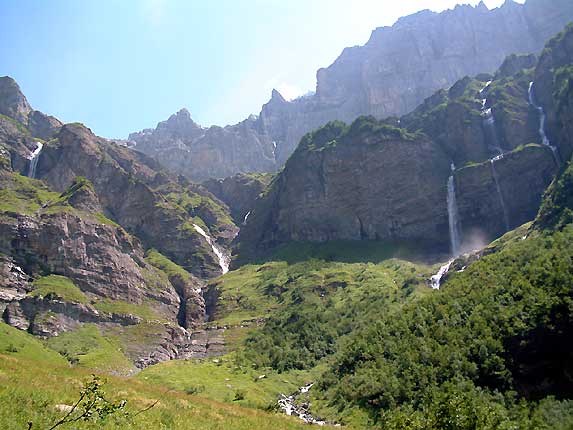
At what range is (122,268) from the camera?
151 meters

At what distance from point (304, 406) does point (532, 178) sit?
129945mm

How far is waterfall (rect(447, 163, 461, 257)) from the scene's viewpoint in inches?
6629

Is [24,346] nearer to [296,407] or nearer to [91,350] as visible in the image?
[91,350]

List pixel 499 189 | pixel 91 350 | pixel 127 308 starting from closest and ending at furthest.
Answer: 1. pixel 91 350
2. pixel 127 308
3. pixel 499 189

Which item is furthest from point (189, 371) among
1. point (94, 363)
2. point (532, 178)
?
point (532, 178)

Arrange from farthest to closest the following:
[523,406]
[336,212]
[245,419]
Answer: [336,212] → [523,406] → [245,419]

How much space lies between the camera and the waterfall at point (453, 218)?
6629 inches

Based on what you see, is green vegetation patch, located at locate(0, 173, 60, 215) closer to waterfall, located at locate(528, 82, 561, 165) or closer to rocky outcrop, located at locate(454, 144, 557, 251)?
rocky outcrop, located at locate(454, 144, 557, 251)

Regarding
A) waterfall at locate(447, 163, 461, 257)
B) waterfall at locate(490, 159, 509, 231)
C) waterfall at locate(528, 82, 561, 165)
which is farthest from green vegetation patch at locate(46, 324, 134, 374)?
waterfall at locate(528, 82, 561, 165)

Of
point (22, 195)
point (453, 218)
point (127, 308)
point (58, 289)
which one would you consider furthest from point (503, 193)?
point (22, 195)

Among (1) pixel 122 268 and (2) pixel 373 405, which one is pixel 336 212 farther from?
(2) pixel 373 405

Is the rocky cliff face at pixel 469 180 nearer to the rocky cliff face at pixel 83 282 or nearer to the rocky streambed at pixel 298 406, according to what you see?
the rocky cliff face at pixel 83 282

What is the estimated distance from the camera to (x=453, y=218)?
175m

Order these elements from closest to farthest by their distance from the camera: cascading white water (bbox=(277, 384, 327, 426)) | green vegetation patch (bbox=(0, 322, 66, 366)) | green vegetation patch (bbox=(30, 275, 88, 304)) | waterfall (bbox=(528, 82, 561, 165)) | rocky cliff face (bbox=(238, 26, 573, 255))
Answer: cascading white water (bbox=(277, 384, 327, 426)) → green vegetation patch (bbox=(0, 322, 66, 366)) → green vegetation patch (bbox=(30, 275, 88, 304)) → waterfall (bbox=(528, 82, 561, 165)) → rocky cliff face (bbox=(238, 26, 573, 255))
